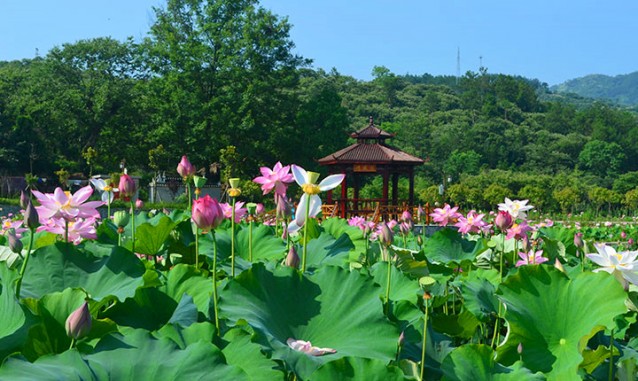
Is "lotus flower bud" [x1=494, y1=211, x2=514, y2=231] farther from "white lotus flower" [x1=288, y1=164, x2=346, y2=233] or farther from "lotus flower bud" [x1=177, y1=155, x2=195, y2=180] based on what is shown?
"lotus flower bud" [x1=177, y1=155, x2=195, y2=180]

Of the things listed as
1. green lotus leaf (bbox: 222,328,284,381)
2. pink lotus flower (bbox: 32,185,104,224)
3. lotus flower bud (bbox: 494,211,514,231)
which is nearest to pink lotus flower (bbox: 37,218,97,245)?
pink lotus flower (bbox: 32,185,104,224)

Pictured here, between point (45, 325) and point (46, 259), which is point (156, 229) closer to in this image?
point (46, 259)

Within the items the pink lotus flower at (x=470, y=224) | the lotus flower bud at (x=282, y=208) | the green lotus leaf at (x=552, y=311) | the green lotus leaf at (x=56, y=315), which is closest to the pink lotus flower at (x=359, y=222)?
the pink lotus flower at (x=470, y=224)

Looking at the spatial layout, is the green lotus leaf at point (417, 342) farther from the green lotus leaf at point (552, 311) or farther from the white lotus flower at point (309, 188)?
the white lotus flower at point (309, 188)

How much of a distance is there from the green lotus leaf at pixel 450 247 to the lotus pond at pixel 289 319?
1.80ft

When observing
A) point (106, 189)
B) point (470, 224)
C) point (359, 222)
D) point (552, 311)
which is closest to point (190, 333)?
point (552, 311)

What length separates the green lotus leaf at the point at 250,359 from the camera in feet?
2.41

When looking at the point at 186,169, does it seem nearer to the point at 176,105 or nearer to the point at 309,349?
the point at 309,349

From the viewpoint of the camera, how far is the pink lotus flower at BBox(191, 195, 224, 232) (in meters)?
1.00

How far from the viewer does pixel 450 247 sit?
2137 millimetres

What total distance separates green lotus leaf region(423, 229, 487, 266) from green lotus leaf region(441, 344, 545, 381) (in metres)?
→ 1.21

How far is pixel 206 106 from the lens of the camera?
A: 2248 centimetres

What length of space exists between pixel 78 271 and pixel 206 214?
277 mm

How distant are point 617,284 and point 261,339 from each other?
649mm
